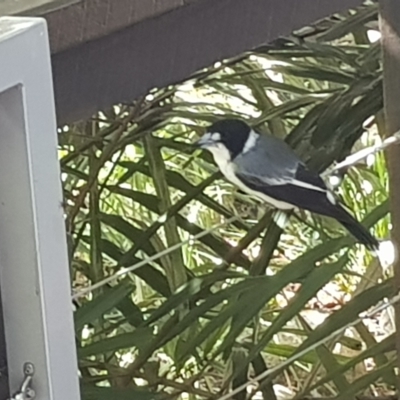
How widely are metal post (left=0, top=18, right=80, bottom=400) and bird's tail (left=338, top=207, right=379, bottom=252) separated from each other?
488 millimetres

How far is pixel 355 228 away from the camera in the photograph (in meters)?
0.94

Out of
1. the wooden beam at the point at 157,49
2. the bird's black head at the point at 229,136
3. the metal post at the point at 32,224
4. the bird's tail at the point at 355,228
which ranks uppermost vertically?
the bird's black head at the point at 229,136

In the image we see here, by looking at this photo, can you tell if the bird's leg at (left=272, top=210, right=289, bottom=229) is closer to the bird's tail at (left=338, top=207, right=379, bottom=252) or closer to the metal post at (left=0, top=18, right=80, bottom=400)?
the bird's tail at (left=338, top=207, right=379, bottom=252)

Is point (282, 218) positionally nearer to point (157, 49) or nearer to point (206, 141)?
point (206, 141)

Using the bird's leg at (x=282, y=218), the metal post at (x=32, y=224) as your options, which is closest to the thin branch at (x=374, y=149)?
the bird's leg at (x=282, y=218)

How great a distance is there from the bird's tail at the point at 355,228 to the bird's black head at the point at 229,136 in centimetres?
10

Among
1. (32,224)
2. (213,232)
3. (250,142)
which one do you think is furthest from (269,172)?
(32,224)

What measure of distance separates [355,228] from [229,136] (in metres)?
0.14

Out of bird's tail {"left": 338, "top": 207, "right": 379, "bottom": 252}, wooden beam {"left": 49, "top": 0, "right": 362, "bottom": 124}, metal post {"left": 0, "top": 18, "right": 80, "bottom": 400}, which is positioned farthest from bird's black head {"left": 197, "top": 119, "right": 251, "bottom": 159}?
metal post {"left": 0, "top": 18, "right": 80, "bottom": 400}

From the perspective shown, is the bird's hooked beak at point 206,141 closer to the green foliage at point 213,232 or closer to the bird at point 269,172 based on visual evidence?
the bird at point 269,172

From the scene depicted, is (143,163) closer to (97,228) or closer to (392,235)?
(97,228)

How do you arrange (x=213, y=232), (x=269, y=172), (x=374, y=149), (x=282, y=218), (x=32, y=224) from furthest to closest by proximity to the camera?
1. (x=213, y=232)
2. (x=282, y=218)
3. (x=269, y=172)
4. (x=374, y=149)
5. (x=32, y=224)

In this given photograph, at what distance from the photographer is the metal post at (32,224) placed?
41 centimetres

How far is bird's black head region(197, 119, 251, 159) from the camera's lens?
91cm
